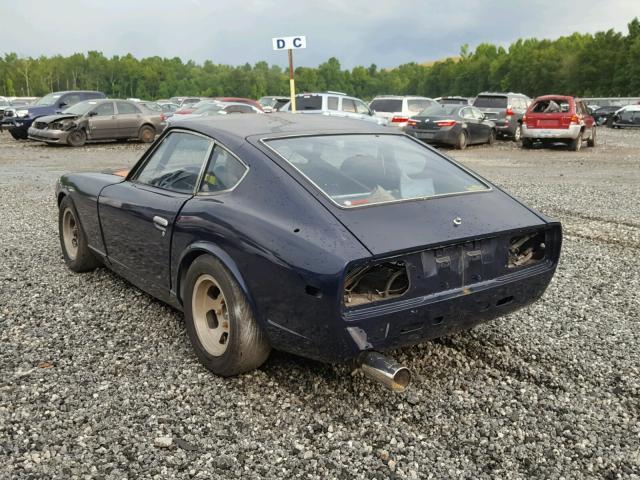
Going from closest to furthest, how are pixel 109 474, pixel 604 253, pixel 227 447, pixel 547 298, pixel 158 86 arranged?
pixel 109 474, pixel 227 447, pixel 547 298, pixel 604 253, pixel 158 86

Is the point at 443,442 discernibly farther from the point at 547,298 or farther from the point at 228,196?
the point at 547,298

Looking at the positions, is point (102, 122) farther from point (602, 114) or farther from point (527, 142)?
point (602, 114)

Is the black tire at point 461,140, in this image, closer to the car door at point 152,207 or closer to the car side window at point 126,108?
the car side window at point 126,108

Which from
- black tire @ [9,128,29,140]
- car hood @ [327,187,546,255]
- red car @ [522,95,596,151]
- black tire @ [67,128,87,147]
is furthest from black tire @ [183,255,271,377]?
black tire @ [9,128,29,140]

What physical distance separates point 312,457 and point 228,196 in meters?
1.44

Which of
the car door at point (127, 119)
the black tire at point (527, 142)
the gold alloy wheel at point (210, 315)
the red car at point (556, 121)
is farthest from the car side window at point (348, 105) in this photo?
the gold alloy wheel at point (210, 315)

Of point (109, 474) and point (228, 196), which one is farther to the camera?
point (228, 196)

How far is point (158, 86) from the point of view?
152 metres

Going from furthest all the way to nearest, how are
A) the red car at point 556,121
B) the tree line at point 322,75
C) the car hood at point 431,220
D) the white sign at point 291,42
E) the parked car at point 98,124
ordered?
1. the tree line at point 322,75
2. the parked car at point 98,124
3. the red car at point 556,121
4. the white sign at point 291,42
5. the car hood at point 431,220

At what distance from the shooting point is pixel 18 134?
2169 cm

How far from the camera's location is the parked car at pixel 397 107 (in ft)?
66.4

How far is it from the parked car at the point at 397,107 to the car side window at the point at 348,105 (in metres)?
1.24

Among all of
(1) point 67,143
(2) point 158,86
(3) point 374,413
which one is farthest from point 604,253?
(2) point 158,86

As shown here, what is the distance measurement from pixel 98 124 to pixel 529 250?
715 inches
